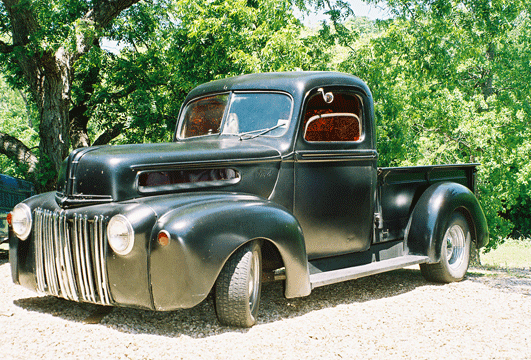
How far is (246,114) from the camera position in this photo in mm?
4871

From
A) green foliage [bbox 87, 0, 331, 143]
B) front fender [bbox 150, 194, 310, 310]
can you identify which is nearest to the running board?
front fender [bbox 150, 194, 310, 310]

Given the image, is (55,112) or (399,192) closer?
(399,192)

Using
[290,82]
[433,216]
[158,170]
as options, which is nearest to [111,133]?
[290,82]

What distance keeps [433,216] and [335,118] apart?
1.44 metres

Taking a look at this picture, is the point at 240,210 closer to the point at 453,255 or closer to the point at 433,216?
the point at 433,216

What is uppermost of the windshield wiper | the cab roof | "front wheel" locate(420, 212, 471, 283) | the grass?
the cab roof

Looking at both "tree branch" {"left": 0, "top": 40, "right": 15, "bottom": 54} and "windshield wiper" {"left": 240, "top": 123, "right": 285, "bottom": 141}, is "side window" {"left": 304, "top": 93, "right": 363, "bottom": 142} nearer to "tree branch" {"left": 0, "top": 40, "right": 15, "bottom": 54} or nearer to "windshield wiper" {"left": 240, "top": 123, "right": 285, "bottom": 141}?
"windshield wiper" {"left": 240, "top": 123, "right": 285, "bottom": 141}

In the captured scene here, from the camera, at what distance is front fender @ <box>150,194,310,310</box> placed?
3500mm

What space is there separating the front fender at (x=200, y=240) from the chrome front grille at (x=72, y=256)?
40cm

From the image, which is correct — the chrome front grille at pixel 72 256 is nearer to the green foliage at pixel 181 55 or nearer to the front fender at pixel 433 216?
the front fender at pixel 433 216

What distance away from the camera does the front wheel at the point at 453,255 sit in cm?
573

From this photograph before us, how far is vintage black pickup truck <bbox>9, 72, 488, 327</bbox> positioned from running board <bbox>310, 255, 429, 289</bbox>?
14 millimetres

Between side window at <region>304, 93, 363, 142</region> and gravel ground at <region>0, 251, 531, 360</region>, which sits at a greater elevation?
side window at <region>304, 93, 363, 142</region>

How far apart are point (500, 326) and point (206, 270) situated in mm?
2271
